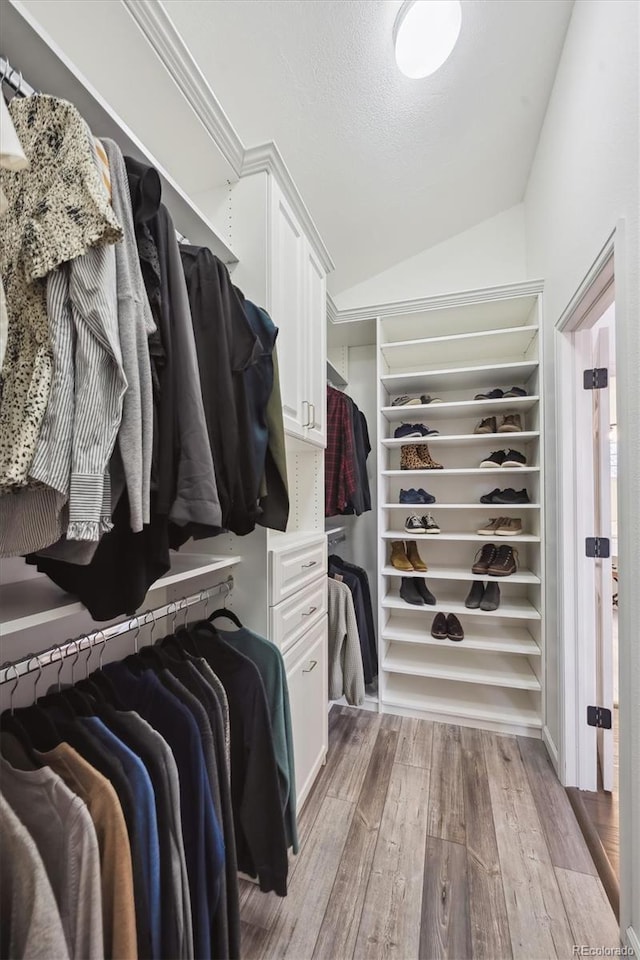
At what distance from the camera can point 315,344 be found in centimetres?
176

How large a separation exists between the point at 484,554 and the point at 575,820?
3.85 ft

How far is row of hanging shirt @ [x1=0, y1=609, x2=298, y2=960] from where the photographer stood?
619mm

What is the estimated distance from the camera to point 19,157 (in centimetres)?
48

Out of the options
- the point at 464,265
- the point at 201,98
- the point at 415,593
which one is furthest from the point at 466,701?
the point at 201,98

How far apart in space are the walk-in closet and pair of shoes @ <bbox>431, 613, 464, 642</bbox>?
0.03 m

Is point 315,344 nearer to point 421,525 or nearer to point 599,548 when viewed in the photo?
point 421,525

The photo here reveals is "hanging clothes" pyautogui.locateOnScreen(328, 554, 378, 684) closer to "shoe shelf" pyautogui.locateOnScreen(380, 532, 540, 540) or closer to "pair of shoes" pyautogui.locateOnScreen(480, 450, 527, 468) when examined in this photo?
"shoe shelf" pyautogui.locateOnScreen(380, 532, 540, 540)

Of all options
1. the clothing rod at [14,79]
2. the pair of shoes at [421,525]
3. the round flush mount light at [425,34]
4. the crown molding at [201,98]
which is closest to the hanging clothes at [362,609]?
the pair of shoes at [421,525]

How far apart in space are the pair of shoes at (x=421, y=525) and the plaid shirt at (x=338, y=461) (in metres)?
0.44

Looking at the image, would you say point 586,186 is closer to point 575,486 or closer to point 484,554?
point 575,486

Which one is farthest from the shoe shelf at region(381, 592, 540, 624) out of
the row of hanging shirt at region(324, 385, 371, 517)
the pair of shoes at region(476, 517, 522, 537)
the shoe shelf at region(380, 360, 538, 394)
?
the shoe shelf at region(380, 360, 538, 394)

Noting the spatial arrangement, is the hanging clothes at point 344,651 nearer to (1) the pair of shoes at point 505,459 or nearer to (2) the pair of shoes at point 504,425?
(1) the pair of shoes at point 505,459

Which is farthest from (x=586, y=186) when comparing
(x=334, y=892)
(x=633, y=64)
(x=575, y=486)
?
(x=334, y=892)

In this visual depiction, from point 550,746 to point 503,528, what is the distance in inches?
41.3
